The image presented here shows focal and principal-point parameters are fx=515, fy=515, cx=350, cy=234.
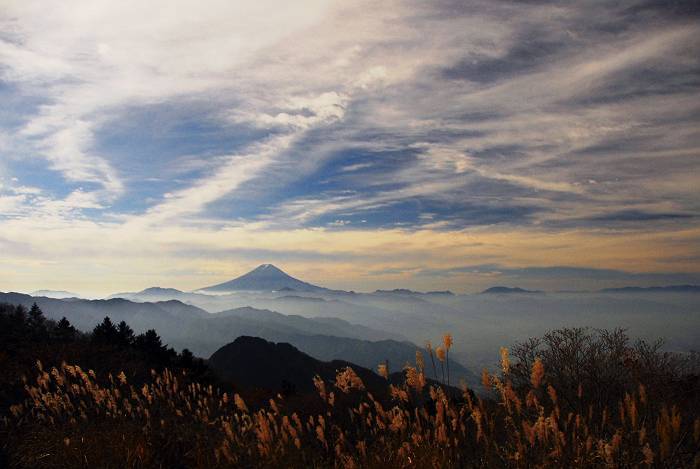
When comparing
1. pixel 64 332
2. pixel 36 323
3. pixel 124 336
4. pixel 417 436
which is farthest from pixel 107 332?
pixel 417 436

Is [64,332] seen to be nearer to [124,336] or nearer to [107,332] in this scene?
[107,332]

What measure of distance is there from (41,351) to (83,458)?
67.2 feet

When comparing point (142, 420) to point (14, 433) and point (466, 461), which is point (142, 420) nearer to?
point (14, 433)

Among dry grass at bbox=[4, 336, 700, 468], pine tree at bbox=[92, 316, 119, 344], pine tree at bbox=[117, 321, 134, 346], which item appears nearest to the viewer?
dry grass at bbox=[4, 336, 700, 468]

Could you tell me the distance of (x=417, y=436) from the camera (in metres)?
6.66

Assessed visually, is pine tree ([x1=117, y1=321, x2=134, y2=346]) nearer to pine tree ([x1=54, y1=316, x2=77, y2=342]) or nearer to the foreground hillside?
pine tree ([x1=54, y1=316, x2=77, y2=342])

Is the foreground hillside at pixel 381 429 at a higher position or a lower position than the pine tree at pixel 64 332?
higher

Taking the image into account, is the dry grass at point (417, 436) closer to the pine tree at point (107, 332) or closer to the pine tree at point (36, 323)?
the pine tree at point (107, 332)

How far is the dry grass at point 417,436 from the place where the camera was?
5.12 metres

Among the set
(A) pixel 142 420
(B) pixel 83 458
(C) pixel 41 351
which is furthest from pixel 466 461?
(C) pixel 41 351

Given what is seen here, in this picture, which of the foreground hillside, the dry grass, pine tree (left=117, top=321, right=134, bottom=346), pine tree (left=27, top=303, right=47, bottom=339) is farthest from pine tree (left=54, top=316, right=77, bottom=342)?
the dry grass

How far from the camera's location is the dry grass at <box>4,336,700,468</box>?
5.12 m

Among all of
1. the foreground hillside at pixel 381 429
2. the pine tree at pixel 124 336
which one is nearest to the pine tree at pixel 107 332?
the pine tree at pixel 124 336

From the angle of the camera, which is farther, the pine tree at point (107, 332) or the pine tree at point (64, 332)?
the pine tree at point (64, 332)
